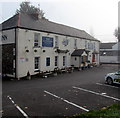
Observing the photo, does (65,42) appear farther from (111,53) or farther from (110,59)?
(111,53)

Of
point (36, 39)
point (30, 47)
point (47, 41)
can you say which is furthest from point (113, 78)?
point (36, 39)

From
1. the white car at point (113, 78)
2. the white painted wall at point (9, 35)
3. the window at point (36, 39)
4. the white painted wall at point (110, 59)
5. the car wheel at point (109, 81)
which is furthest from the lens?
the white painted wall at point (110, 59)

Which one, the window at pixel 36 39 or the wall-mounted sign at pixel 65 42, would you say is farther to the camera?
the wall-mounted sign at pixel 65 42

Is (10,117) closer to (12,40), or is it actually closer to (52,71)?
(12,40)

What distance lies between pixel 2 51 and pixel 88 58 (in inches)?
660

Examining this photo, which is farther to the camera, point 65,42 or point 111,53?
point 111,53

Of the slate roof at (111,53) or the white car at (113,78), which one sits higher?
the slate roof at (111,53)

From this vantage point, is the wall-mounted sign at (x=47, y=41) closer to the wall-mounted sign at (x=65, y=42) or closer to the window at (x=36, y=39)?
the window at (x=36, y=39)

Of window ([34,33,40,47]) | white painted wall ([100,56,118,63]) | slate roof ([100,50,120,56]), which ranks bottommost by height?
white painted wall ([100,56,118,63])

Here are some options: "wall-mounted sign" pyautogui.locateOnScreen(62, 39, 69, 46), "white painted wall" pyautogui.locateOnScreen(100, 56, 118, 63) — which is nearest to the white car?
"wall-mounted sign" pyautogui.locateOnScreen(62, 39, 69, 46)

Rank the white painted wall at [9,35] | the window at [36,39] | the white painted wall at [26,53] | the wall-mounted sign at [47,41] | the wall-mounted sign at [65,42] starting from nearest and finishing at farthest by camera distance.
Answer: the white painted wall at [26,53] < the white painted wall at [9,35] < the window at [36,39] < the wall-mounted sign at [47,41] < the wall-mounted sign at [65,42]

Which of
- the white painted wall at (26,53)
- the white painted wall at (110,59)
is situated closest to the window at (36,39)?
the white painted wall at (26,53)

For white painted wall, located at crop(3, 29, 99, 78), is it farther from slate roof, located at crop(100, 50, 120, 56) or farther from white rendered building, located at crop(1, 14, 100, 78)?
slate roof, located at crop(100, 50, 120, 56)

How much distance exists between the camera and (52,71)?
21.1 meters
